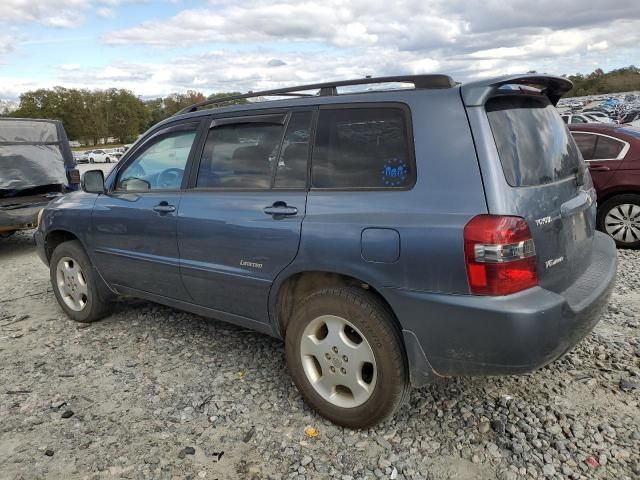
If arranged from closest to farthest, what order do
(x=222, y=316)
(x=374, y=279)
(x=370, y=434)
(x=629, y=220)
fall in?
(x=374, y=279)
(x=370, y=434)
(x=222, y=316)
(x=629, y=220)

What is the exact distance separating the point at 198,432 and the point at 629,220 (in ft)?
20.0

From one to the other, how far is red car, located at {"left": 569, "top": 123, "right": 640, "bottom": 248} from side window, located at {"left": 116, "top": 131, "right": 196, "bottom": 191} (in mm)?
5478

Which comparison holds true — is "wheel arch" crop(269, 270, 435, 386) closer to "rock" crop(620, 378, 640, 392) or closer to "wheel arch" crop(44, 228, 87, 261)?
"rock" crop(620, 378, 640, 392)

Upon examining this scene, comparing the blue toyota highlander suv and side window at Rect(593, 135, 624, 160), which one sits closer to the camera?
the blue toyota highlander suv

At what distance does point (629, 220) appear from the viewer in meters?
6.59

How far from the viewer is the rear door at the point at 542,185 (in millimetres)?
2383

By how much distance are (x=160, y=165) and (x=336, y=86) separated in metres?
1.62

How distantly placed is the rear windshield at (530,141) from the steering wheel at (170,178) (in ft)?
7.16

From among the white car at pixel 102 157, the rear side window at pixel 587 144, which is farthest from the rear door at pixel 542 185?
the white car at pixel 102 157

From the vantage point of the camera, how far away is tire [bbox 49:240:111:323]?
4.46m

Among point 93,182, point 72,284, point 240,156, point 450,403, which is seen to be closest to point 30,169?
point 72,284

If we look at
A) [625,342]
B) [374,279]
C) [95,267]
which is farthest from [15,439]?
[625,342]

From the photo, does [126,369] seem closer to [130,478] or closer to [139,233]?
[139,233]

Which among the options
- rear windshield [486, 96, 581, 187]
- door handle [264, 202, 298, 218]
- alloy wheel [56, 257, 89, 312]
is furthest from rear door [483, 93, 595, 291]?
alloy wheel [56, 257, 89, 312]
